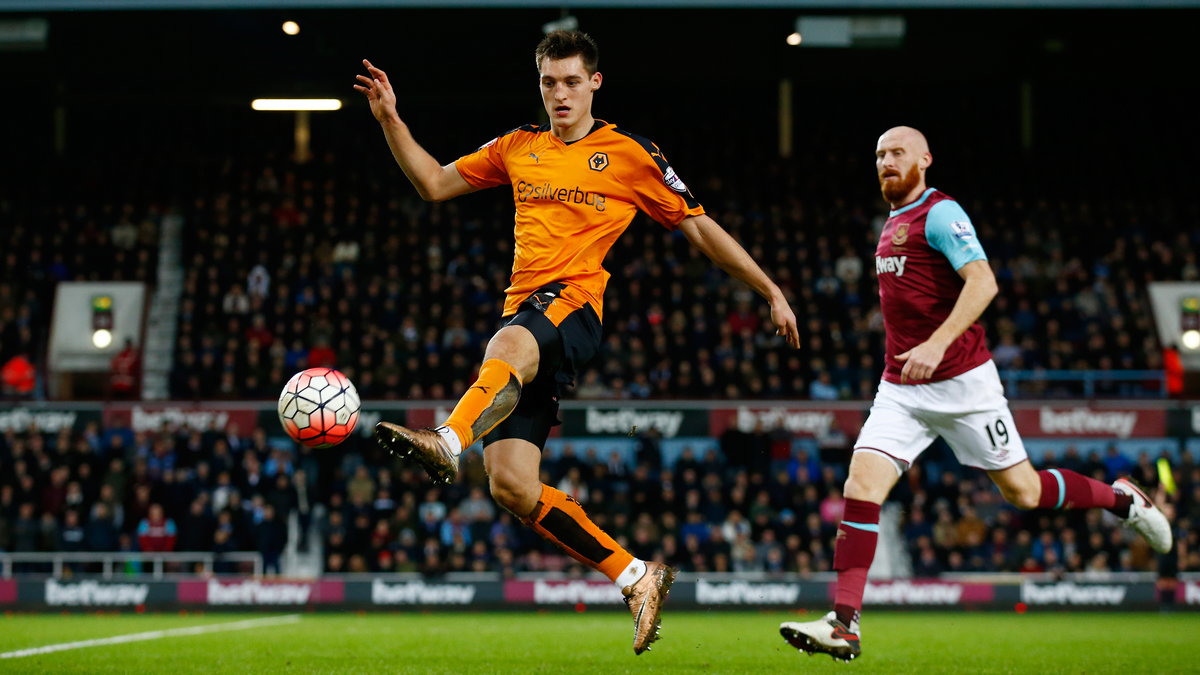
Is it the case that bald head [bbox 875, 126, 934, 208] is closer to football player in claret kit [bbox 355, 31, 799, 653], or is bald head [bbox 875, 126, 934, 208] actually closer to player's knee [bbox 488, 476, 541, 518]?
football player in claret kit [bbox 355, 31, 799, 653]

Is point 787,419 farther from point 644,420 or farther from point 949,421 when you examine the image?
point 949,421

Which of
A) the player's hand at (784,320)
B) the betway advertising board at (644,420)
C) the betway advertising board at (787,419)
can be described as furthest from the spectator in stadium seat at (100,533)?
the player's hand at (784,320)

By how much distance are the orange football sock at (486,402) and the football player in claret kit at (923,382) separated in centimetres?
181

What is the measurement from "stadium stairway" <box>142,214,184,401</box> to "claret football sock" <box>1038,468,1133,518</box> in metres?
18.1

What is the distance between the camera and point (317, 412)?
21.1ft

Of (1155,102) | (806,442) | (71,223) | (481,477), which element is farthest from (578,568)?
(1155,102)

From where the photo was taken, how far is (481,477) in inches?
798

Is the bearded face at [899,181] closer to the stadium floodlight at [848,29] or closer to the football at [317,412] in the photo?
the football at [317,412]

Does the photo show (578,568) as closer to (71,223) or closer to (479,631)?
(479,631)

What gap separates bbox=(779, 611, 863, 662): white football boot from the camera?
19.5 feet

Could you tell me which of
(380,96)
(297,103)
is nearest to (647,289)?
(297,103)

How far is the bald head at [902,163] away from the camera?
6.98 m

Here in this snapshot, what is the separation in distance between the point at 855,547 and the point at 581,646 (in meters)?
4.49

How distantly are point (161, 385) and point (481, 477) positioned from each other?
728cm
